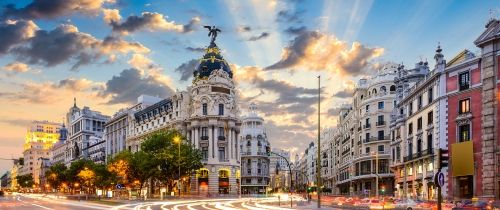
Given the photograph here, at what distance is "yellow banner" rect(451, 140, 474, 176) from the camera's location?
60.8 meters

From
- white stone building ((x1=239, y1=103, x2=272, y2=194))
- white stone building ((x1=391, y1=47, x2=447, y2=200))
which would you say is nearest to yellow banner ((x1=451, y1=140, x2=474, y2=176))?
white stone building ((x1=391, y1=47, x2=447, y2=200))

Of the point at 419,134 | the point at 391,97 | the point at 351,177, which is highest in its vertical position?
the point at 391,97

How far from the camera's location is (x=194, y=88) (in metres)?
123

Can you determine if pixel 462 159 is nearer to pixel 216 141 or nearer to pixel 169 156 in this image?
pixel 169 156

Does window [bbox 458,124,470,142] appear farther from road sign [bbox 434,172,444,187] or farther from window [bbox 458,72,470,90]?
road sign [bbox 434,172,444,187]

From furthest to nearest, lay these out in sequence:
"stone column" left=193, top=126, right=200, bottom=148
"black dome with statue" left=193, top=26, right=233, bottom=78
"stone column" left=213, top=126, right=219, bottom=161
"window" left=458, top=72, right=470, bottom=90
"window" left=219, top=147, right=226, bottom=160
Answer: "black dome with statue" left=193, top=26, right=233, bottom=78
"window" left=219, top=147, right=226, bottom=160
"stone column" left=193, top=126, right=200, bottom=148
"stone column" left=213, top=126, right=219, bottom=161
"window" left=458, top=72, right=470, bottom=90

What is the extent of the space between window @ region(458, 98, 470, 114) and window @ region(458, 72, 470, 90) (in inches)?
56.2

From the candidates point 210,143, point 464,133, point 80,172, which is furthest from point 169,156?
point 464,133

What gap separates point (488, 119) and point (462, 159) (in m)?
5.43

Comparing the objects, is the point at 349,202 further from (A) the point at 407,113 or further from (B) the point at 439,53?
(B) the point at 439,53

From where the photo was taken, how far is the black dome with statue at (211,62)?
124312 mm

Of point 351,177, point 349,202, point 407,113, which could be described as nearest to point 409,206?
point 349,202

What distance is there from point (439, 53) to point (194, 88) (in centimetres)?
5730

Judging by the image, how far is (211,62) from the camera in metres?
125
